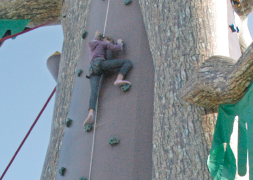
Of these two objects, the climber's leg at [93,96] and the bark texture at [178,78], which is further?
the climber's leg at [93,96]

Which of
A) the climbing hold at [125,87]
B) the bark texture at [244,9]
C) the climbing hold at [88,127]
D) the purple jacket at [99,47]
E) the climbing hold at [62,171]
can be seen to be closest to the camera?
the climbing hold at [125,87]

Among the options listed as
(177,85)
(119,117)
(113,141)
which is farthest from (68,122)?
(177,85)

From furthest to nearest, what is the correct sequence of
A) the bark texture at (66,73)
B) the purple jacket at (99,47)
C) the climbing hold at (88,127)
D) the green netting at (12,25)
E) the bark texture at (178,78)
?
the green netting at (12,25), the bark texture at (66,73), the purple jacket at (99,47), the climbing hold at (88,127), the bark texture at (178,78)

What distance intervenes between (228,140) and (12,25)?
5.38 m

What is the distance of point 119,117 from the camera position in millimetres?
5164

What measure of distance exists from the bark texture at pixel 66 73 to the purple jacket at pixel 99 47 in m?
0.76

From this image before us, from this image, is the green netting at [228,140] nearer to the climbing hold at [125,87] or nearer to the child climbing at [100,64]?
the climbing hold at [125,87]

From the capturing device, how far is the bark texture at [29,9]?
8.40 meters

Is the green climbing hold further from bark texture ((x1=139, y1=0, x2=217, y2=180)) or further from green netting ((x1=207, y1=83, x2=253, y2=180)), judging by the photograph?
green netting ((x1=207, y1=83, x2=253, y2=180))

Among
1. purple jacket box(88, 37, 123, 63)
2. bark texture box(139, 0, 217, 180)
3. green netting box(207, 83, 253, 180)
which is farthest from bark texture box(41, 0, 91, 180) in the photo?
green netting box(207, 83, 253, 180)

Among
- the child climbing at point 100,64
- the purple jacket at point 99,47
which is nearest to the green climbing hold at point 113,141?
the child climbing at point 100,64

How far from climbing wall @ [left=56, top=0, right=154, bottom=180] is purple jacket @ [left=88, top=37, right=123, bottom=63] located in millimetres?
111

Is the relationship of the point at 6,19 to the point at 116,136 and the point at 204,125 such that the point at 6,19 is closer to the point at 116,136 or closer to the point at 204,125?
the point at 116,136

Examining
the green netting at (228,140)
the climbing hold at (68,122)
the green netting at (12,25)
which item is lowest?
the green netting at (228,140)
